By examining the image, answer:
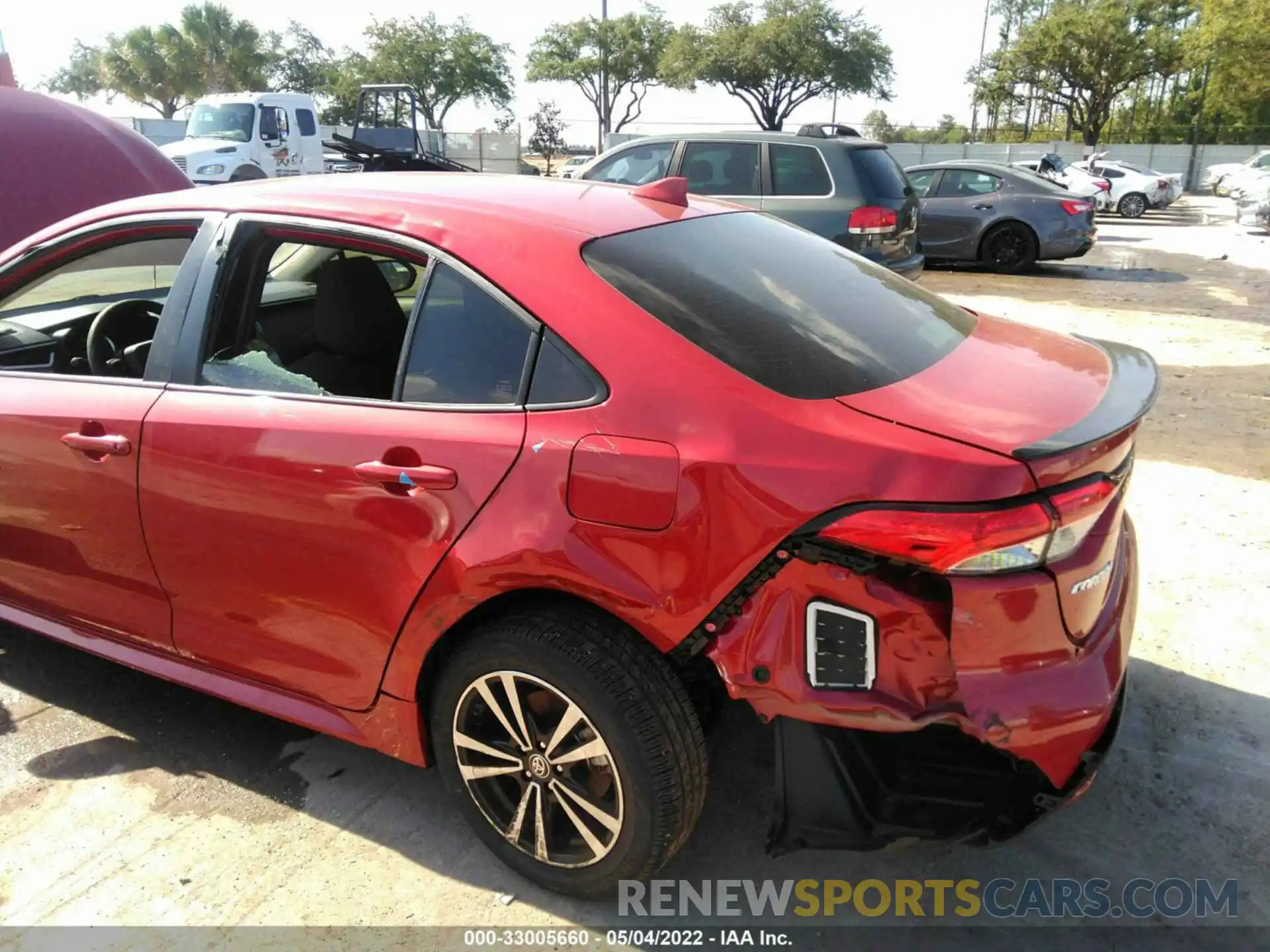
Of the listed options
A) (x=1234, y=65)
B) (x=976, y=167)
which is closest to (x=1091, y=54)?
(x=1234, y=65)

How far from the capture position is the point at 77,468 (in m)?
2.79

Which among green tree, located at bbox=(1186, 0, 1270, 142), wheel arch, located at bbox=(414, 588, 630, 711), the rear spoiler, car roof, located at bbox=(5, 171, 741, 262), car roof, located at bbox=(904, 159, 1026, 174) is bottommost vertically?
wheel arch, located at bbox=(414, 588, 630, 711)

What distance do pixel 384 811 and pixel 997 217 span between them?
42.9 ft

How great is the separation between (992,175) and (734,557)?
44.1 ft

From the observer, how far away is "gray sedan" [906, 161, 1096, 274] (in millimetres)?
13242

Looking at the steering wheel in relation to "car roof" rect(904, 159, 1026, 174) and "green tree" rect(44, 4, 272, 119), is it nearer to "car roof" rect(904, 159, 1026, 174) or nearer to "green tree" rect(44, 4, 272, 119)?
"car roof" rect(904, 159, 1026, 174)

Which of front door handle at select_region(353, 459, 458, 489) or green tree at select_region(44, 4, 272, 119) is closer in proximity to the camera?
front door handle at select_region(353, 459, 458, 489)

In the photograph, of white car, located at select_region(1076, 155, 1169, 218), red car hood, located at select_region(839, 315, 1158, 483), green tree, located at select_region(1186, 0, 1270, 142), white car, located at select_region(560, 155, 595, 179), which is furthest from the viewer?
green tree, located at select_region(1186, 0, 1270, 142)

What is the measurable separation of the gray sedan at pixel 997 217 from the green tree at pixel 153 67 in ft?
177

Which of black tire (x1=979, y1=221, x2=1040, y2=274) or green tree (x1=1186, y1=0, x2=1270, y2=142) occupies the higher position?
green tree (x1=1186, y1=0, x2=1270, y2=142)

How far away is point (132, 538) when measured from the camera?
108 inches

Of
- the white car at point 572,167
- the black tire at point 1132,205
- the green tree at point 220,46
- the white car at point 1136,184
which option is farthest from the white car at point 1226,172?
the green tree at point 220,46

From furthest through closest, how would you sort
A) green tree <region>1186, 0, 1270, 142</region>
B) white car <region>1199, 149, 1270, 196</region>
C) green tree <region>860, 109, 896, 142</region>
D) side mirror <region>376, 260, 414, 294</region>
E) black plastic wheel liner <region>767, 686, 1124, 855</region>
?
green tree <region>860, 109, 896, 142</region> < green tree <region>1186, 0, 1270, 142</region> < white car <region>1199, 149, 1270, 196</region> < side mirror <region>376, 260, 414, 294</region> < black plastic wheel liner <region>767, 686, 1124, 855</region>

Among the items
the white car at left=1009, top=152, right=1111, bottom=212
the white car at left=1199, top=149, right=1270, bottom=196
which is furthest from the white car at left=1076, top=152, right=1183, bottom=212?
the white car at left=1199, top=149, right=1270, bottom=196
